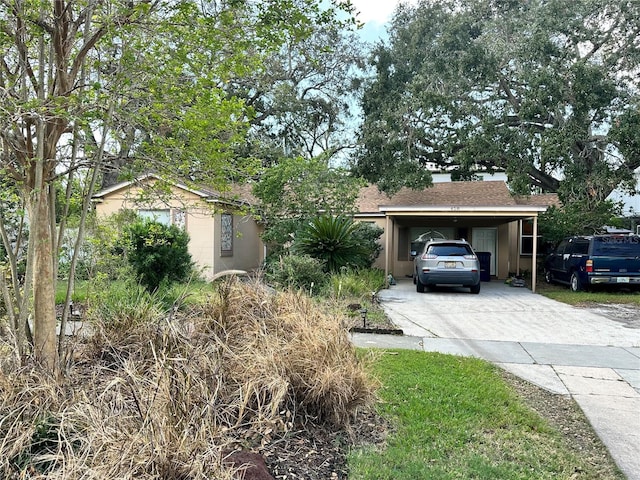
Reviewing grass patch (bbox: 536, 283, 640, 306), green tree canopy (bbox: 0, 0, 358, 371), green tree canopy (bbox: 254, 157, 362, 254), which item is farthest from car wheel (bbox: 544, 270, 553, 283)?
green tree canopy (bbox: 0, 0, 358, 371)

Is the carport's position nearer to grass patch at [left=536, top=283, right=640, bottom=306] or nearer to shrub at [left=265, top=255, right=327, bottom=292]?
grass patch at [left=536, top=283, right=640, bottom=306]

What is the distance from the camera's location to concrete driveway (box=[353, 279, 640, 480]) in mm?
4395

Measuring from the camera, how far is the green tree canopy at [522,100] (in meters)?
16.5

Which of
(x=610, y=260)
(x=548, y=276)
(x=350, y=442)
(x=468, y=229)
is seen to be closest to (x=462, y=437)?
(x=350, y=442)

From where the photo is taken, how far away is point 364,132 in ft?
65.4

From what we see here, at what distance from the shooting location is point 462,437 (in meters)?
3.69

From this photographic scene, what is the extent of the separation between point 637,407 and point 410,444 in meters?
2.63

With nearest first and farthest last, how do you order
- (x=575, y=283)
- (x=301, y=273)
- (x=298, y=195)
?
(x=301, y=273)
(x=575, y=283)
(x=298, y=195)

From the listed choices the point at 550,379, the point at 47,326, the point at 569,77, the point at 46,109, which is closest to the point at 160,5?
the point at 46,109

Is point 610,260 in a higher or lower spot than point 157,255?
lower

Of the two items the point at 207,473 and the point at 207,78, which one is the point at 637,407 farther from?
the point at 207,78

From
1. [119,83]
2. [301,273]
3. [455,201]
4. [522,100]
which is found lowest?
[301,273]

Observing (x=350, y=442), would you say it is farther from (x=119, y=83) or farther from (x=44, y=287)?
(x=119, y=83)

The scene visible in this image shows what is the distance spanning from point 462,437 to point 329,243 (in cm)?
953
